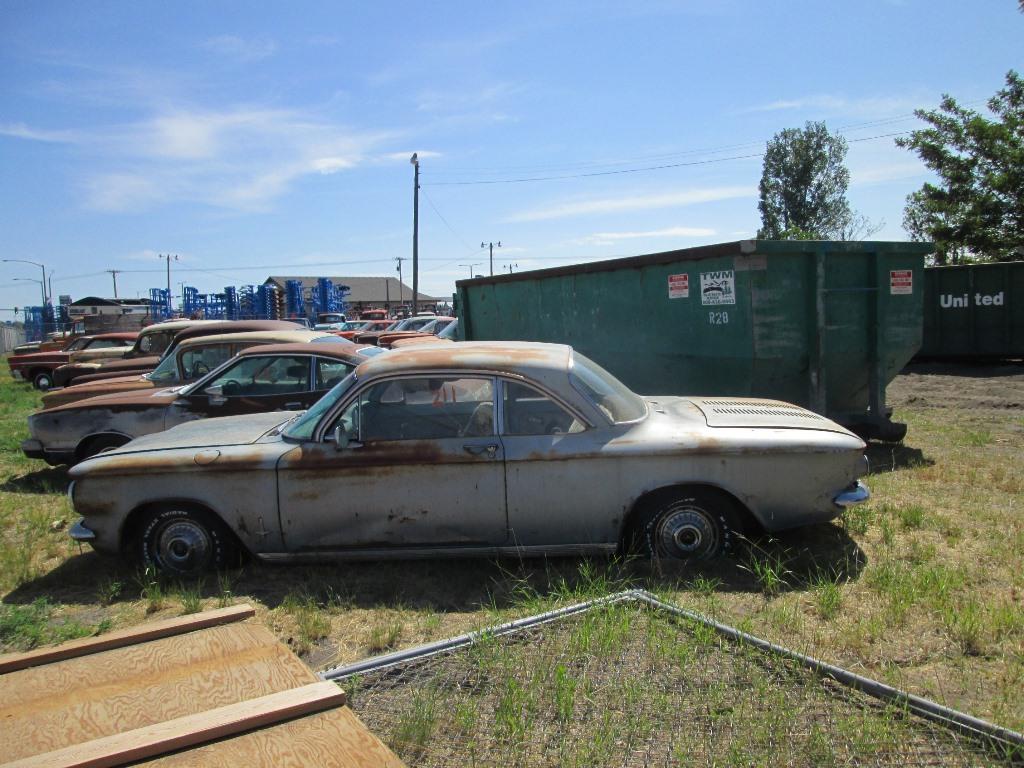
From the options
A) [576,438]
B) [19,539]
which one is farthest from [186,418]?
[576,438]

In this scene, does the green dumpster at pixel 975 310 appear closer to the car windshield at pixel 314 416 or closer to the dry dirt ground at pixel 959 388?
the dry dirt ground at pixel 959 388

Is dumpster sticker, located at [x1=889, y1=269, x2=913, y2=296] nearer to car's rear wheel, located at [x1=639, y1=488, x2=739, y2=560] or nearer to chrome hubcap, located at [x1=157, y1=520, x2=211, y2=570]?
car's rear wheel, located at [x1=639, y1=488, x2=739, y2=560]

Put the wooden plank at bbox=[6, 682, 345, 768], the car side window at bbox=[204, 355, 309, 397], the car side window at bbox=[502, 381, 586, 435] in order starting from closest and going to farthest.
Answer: the wooden plank at bbox=[6, 682, 345, 768] → the car side window at bbox=[502, 381, 586, 435] → the car side window at bbox=[204, 355, 309, 397]

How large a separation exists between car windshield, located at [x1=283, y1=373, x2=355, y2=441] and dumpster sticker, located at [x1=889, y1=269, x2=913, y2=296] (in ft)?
18.9

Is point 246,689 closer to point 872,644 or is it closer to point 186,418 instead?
point 872,644

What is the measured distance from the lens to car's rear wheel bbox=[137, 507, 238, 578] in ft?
16.0

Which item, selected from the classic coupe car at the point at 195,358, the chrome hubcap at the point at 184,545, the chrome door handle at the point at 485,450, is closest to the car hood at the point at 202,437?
the chrome hubcap at the point at 184,545

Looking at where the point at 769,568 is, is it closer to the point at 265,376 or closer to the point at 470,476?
the point at 470,476

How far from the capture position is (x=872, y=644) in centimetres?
356

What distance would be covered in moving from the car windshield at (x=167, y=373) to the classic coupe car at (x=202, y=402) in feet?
4.69

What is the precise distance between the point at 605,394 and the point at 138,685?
298 cm

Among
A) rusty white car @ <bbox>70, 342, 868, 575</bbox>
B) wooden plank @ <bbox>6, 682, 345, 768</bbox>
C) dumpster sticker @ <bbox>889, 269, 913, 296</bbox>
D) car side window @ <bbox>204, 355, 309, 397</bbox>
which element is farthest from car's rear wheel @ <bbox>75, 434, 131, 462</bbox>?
dumpster sticker @ <bbox>889, 269, 913, 296</bbox>

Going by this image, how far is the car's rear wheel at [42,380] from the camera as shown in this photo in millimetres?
20094

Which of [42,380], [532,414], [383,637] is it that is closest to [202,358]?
[532,414]
